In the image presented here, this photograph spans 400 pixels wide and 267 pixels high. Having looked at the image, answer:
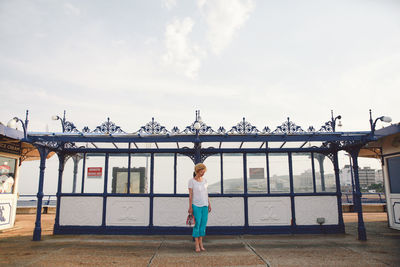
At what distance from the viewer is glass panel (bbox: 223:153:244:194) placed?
839 cm

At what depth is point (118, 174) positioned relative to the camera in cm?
852

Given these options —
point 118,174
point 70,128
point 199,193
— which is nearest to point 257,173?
point 199,193

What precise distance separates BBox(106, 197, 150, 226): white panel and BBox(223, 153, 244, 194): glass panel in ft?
8.39

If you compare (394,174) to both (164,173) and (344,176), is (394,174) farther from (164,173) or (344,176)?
(344,176)

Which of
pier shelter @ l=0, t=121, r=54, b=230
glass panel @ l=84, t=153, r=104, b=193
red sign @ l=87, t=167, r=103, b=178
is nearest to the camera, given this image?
glass panel @ l=84, t=153, r=104, b=193

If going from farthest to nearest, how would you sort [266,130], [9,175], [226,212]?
[9,175] → [226,212] → [266,130]

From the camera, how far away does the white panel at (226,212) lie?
805 cm

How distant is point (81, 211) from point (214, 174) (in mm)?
4299

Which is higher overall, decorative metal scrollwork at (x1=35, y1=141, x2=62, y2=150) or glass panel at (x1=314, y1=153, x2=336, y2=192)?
decorative metal scrollwork at (x1=35, y1=141, x2=62, y2=150)

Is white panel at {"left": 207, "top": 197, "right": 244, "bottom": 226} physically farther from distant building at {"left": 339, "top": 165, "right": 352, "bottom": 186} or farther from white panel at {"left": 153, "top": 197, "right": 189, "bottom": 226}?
distant building at {"left": 339, "top": 165, "right": 352, "bottom": 186}

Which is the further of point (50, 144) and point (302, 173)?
point (302, 173)

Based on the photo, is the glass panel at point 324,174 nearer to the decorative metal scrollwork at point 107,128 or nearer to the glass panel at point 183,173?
the glass panel at point 183,173

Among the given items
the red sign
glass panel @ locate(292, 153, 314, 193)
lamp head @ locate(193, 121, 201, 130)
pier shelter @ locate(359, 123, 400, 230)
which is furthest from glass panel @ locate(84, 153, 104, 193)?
pier shelter @ locate(359, 123, 400, 230)

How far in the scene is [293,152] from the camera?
8562 mm
